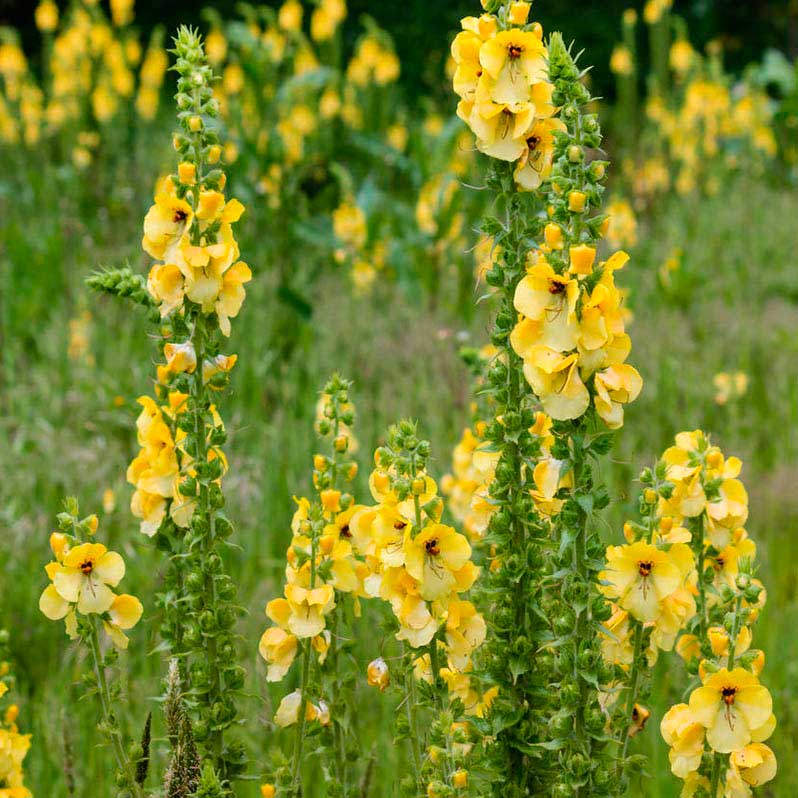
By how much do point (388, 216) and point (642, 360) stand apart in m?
2.02

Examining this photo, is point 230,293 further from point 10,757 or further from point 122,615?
point 10,757

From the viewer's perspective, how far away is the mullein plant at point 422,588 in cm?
141

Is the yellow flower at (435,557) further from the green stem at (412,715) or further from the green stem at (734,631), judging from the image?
the green stem at (734,631)

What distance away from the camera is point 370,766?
181 centimetres

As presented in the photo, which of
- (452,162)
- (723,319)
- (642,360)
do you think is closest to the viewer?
(642,360)

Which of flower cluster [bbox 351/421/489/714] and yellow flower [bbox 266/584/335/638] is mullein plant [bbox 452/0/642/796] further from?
yellow flower [bbox 266/584/335/638]

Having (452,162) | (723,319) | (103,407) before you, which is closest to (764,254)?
(723,319)

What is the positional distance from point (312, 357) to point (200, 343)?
9.19 feet

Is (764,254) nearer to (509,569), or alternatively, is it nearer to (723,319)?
(723,319)

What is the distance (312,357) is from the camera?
14.4 ft

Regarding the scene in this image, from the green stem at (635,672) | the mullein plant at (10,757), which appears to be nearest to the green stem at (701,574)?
the green stem at (635,672)

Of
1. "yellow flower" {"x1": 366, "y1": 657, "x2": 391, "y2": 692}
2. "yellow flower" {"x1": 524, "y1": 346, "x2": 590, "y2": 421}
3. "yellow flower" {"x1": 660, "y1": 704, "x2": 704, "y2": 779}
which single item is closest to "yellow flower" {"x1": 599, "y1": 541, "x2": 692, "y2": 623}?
"yellow flower" {"x1": 660, "y1": 704, "x2": 704, "y2": 779}

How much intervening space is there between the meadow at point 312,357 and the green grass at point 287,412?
0.01 metres

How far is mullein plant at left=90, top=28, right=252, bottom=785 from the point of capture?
5.10ft
